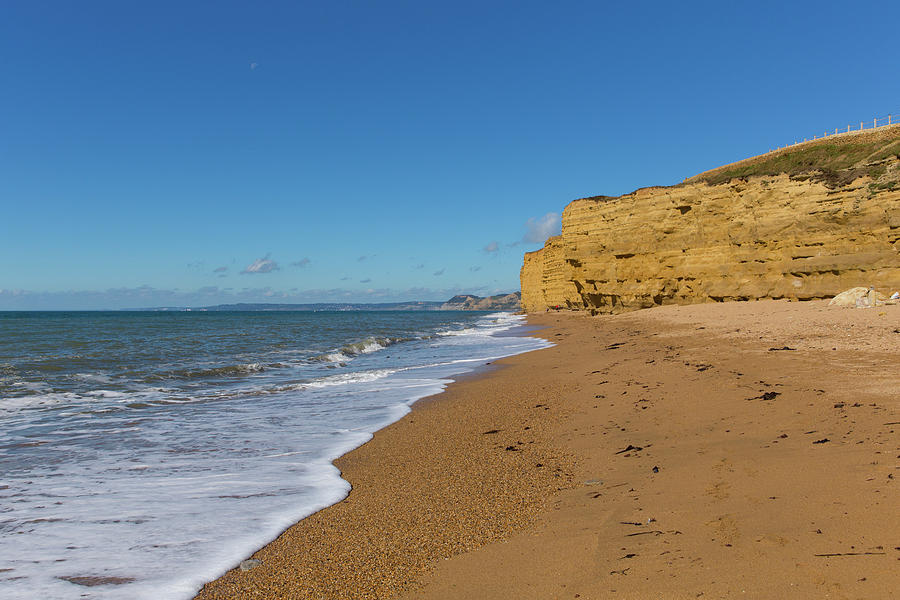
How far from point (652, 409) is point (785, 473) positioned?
9.75 ft

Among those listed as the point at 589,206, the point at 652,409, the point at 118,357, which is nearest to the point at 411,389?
the point at 652,409

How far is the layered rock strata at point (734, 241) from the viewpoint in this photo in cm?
1977

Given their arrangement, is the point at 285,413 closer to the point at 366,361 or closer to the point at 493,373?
the point at 493,373

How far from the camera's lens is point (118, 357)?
1758 cm

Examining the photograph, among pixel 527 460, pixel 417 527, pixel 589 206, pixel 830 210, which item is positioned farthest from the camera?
pixel 589 206

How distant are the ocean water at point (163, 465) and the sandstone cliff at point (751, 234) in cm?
1736

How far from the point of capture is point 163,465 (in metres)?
5.50

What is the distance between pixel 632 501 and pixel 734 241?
80.3 ft

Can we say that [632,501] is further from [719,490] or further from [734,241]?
[734,241]

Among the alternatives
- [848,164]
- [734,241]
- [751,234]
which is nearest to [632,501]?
[751,234]

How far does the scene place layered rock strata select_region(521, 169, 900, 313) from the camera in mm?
19766

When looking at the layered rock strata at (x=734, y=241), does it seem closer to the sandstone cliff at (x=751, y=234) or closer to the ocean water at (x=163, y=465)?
the sandstone cliff at (x=751, y=234)

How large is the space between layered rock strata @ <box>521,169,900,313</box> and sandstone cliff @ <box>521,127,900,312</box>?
5 cm

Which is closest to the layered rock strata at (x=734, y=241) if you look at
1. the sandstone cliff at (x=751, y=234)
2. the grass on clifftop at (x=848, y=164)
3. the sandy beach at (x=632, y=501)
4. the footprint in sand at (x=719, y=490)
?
the sandstone cliff at (x=751, y=234)
